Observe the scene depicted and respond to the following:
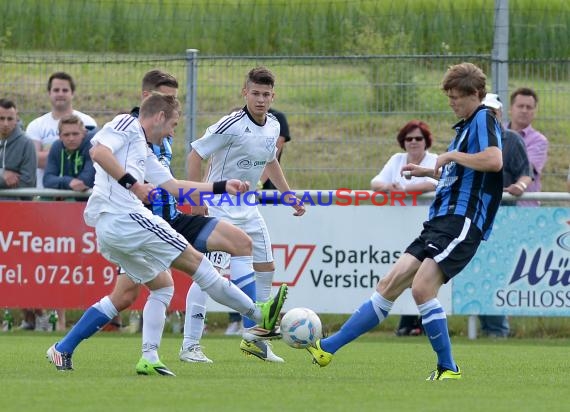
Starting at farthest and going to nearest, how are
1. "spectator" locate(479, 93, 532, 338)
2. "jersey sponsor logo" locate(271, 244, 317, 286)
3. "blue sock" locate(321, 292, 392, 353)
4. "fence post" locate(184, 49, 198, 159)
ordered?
"fence post" locate(184, 49, 198, 159) → "jersey sponsor logo" locate(271, 244, 317, 286) → "spectator" locate(479, 93, 532, 338) → "blue sock" locate(321, 292, 392, 353)

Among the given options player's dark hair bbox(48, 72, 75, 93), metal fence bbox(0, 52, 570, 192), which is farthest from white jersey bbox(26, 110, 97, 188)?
metal fence bbox(0, 52, 570, 192)

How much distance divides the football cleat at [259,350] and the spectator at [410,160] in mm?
3798

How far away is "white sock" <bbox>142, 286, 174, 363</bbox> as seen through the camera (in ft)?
30.5

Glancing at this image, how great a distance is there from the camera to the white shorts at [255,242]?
37.5ft

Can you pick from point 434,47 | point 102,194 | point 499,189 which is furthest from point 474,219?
point 434,47

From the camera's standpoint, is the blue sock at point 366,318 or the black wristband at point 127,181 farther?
the blue sock at point 366,318

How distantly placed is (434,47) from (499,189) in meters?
8.04

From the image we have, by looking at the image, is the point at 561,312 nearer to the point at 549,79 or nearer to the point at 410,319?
the point at 410,319

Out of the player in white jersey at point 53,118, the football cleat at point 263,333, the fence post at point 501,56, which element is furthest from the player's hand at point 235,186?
the fence post at point 501,56

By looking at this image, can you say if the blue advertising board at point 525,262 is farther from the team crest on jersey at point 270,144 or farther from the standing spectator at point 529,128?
the team crest on jersey at point 270,144

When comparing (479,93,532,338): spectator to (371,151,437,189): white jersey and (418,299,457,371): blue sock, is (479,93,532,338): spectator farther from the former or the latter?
(418,299,457,371): blue sock

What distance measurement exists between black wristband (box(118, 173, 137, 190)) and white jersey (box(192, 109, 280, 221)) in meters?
2.45

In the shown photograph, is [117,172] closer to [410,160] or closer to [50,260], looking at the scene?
[50,260]

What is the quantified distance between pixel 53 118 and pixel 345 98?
337cm
